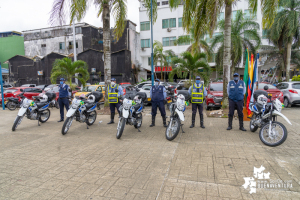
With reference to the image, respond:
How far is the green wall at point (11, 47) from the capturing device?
134ft

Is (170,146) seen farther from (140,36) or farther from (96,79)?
(140,36)

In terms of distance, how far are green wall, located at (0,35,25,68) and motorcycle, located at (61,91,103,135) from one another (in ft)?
134

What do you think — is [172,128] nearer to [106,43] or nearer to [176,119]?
[176,119]

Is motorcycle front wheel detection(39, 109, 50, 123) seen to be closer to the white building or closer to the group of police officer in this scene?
the group of police officer

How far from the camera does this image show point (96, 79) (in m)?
31.0

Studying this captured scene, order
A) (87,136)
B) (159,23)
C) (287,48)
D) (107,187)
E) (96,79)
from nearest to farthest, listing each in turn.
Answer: (107,187)
(87,136)
(287,48)
(96,79)
(159,23)

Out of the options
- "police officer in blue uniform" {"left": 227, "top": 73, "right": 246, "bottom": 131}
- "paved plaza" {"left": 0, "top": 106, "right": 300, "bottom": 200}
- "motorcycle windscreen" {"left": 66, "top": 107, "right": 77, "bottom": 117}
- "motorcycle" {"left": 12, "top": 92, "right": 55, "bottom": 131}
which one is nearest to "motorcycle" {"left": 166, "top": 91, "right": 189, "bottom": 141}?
"paved plaza" {"left": 0, "top": 106, "right": 300, "bottom": 200}

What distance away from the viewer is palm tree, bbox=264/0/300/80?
18.3m

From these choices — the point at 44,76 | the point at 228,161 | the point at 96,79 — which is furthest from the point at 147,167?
the point at 44,76

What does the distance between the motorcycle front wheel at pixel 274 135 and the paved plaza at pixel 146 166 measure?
0.17 m

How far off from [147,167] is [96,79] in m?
A: 28.4

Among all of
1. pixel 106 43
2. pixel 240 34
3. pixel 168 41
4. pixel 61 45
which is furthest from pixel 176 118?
pixel 61 45

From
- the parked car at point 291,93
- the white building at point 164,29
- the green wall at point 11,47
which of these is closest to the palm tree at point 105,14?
the parked car at point 291,93

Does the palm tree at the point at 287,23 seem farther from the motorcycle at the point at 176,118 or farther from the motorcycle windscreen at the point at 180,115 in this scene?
the motorcycle windscreen at the point at 180,115
